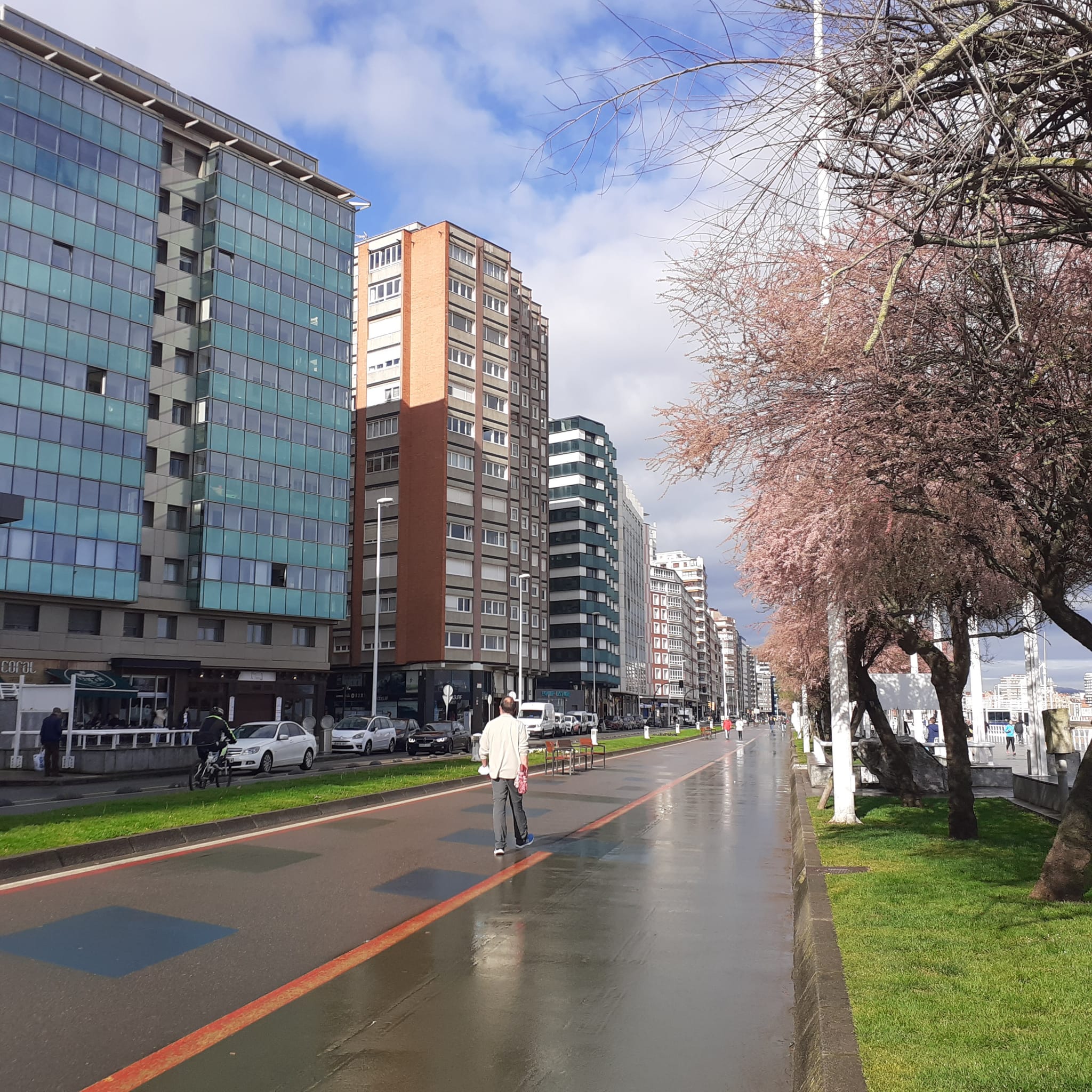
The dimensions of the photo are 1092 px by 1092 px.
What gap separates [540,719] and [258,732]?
32.0 m

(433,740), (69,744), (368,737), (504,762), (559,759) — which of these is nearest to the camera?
(504,762)

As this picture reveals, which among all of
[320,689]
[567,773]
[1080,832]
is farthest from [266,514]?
[1080,832]

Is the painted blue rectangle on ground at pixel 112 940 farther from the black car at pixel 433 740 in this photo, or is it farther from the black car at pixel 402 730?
the black car at pixel 402 730

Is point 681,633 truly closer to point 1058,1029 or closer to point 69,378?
point 69,378

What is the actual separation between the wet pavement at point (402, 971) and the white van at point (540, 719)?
46505 mm

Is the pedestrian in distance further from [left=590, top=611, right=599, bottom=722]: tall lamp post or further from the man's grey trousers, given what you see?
[left=590, top=611, right=599, bottom=722]: tall lamp post

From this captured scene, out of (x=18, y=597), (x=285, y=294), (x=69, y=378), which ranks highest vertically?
(x=285, y=294)

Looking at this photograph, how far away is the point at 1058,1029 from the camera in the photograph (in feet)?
16.2

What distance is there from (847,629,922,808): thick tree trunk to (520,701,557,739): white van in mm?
40328

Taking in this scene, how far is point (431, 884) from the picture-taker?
32.4 feet

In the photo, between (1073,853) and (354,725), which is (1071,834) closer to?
(1073,853)

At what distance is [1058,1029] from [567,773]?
23.2m

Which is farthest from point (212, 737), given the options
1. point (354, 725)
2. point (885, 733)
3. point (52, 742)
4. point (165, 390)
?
point (165, 390)

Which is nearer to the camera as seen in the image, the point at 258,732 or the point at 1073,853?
the point at 1073,853
